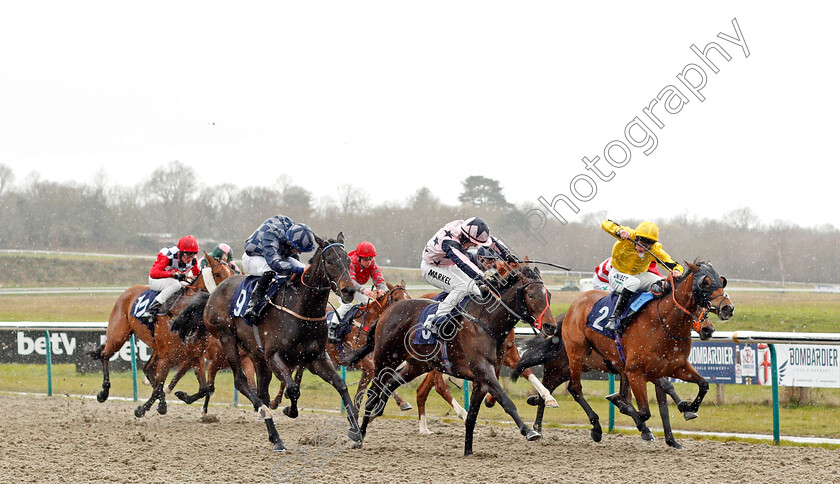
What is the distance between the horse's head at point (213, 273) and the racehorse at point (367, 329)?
53.3 inches

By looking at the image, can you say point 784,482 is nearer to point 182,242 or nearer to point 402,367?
point 402,367

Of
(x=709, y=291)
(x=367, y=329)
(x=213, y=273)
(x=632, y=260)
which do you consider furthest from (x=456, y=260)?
(x=213, y=273)

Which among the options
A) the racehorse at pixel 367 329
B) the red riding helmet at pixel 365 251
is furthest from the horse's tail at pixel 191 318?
the red riding helmet at pixel 365 251

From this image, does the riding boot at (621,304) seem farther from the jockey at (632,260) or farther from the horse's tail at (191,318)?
the horse's tail at (191,318)

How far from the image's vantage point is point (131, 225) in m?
30.6

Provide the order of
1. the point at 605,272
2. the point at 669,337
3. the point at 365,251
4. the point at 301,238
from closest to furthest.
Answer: the point at 669,337
the point at 301,238
the point at 605,272
the point at 365,251

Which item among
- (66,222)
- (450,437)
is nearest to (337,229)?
(66,222)

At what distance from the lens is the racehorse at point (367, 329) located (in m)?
8.73

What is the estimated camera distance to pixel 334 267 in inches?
Answer: 262

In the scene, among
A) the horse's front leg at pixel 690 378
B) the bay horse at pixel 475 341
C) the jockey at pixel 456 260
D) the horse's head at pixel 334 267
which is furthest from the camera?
the horse's front leg at pixel 690 378

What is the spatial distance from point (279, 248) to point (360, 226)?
16.6m

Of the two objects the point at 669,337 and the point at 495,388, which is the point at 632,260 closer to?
the point at 669,337

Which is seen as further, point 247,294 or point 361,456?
point 247,294

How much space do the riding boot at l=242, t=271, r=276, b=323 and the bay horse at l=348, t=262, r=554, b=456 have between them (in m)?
1.07
